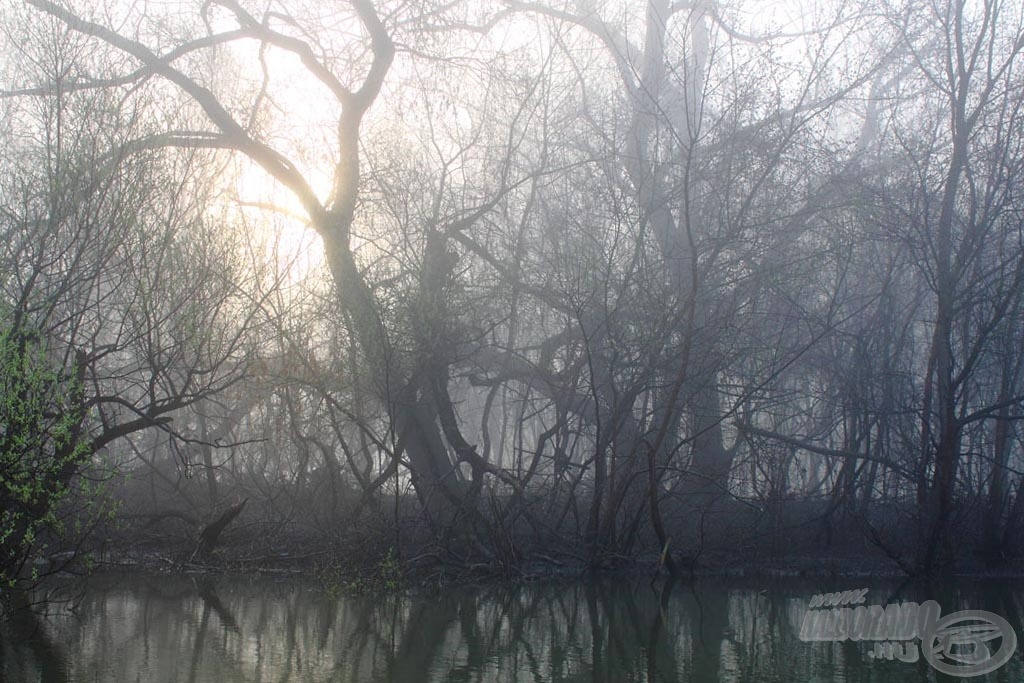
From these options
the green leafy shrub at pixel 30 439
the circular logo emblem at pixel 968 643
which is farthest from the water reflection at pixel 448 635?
the green leafy shrub at pixel 30 439

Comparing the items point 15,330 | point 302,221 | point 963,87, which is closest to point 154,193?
point 15,330

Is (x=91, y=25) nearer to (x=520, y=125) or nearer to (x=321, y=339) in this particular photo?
(x=321, y=339)

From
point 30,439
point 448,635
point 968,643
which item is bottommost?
point 448,635

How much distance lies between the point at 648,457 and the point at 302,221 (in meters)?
5.88

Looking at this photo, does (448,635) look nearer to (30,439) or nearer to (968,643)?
(30,439)

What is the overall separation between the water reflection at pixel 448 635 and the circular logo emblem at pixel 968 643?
0.18 meters

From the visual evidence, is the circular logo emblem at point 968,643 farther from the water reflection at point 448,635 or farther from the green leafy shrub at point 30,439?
the green leafy shrub at point 30,439

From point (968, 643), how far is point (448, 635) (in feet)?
14.4

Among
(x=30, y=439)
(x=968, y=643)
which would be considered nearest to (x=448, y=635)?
(x=30, y=439)

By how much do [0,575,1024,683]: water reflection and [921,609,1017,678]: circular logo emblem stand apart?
0.58 feet

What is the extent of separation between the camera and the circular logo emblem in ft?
24.7

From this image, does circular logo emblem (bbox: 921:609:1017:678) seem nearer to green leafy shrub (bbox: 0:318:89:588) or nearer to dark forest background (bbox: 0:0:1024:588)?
dark forest background (bbox: 0:0:1024:588)

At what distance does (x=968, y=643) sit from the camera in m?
8.47

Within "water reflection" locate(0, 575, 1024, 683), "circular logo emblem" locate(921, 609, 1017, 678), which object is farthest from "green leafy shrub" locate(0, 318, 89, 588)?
"circular logo emblem" locate(921, 609, 1017, 678)
